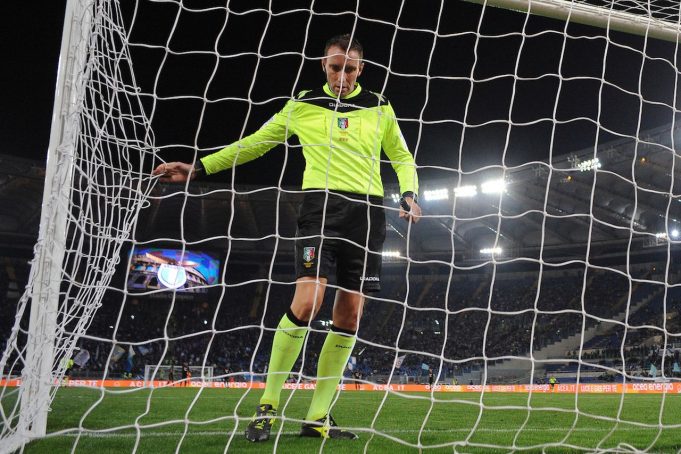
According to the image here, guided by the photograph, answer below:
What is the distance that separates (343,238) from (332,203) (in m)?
0.19

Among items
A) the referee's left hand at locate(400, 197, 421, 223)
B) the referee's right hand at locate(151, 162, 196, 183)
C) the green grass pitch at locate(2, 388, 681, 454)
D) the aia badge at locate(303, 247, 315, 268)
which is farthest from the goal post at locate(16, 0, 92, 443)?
the referee's left hand at locate(400, 197, 421, 223)

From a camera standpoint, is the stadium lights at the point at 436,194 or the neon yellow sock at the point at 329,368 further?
the stadium lights at the point at 436,194

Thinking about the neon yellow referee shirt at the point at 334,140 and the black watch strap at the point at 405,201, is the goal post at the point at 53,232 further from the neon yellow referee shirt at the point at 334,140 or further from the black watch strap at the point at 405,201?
the black watch strap at the point at 405,201

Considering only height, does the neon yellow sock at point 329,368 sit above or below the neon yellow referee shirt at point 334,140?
below

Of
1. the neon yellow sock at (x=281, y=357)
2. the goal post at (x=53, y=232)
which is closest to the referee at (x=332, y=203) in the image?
the neon yellow sock at (x=281, y=357)

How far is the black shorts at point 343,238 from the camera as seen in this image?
2.87 meters

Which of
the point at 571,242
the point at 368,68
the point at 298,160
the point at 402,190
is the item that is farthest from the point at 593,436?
the point at 571,242

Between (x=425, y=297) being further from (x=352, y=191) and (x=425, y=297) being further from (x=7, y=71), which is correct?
(x=352, y=191)

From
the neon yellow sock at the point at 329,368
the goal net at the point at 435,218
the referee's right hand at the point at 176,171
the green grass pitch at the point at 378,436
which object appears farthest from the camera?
the goal net at the point at 435,218

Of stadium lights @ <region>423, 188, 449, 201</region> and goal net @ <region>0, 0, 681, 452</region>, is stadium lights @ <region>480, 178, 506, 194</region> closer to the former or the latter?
goal net @ <region>0, 0, 681, 452</region>

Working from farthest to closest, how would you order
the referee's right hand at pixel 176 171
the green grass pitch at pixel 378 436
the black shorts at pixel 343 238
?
the black shorts at pixel 343 238, the referee's right hand at pixel 176 171, the green grass pitch at pixel 378 436

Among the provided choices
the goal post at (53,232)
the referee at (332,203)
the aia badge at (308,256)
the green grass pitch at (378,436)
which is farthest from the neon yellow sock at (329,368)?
the goal post at (53,232)

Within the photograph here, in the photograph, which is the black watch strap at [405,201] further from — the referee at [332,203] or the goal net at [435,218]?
the goal net at [435,218]

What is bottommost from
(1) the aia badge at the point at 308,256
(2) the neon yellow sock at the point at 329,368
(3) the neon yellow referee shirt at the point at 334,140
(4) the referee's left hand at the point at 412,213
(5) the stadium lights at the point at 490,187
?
(2) the neon yellow sock at the point at 329,368
